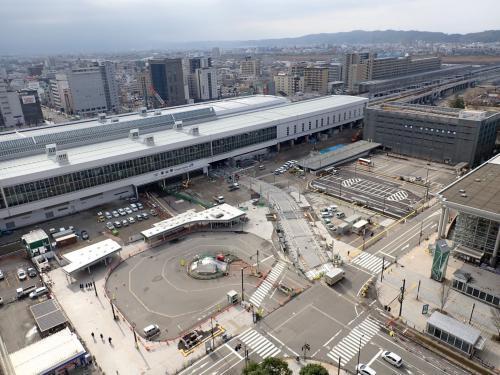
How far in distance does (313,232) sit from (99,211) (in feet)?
152

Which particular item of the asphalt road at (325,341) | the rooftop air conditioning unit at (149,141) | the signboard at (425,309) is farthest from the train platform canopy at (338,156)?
the signboard at (425,309)

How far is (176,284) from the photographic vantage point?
178 ft

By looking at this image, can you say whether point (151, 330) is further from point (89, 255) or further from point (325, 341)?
point (325, 341)

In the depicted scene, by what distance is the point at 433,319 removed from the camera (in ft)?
141

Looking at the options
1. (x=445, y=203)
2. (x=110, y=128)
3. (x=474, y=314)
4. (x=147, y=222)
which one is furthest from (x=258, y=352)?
(x=110, y=128)

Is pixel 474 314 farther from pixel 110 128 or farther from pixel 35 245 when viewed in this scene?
pixel 110 128

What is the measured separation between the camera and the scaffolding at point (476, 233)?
54.8m

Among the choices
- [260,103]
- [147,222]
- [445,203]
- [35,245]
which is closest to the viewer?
[445,203]

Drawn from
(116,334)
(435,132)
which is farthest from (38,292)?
(435,132)

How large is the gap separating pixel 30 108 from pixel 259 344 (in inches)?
7294

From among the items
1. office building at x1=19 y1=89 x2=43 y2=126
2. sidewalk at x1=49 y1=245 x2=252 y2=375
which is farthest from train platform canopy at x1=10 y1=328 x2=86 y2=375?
office building at x1=19 y1=89 x2=43 y2=126

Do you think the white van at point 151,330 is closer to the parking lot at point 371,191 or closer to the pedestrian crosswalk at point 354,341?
the pedestrian crosswalk at point 354,341

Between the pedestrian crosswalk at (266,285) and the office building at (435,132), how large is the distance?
226 feet

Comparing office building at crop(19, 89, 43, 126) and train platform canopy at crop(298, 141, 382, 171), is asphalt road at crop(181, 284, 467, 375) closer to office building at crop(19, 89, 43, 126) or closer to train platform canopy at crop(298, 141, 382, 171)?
train platform canopy at crop(298, 141, 382, 171)
